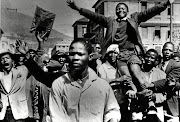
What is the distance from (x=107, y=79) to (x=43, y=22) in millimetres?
5100

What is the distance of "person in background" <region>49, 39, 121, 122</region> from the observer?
3367mm

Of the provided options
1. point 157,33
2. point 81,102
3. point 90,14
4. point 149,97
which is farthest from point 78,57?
point 157,33

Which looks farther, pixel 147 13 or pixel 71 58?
pixel 147 13

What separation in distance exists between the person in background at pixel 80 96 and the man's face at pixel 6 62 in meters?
Result: 2.86

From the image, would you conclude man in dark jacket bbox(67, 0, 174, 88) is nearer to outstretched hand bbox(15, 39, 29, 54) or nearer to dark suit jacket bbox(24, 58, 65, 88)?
dark suit jacket bbox(24, 58, 65, 88)

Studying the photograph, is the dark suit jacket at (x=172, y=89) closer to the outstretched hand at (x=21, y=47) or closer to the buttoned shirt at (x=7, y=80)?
the outstretched hand at (x=21, y=47)

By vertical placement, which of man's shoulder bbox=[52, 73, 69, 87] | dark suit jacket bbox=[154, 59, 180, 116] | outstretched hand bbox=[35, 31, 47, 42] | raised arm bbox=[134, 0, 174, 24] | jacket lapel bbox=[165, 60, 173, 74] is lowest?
dark suit jacket bbox=[154, 59, 180, 116]

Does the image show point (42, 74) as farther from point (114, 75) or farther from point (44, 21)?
point (44, 21)

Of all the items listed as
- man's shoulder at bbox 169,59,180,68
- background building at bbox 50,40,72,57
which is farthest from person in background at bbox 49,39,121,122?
background building at bbox 50,40,72,57

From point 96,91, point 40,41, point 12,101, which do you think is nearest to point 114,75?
point 12,101

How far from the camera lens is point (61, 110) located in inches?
132

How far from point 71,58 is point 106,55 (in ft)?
11.4

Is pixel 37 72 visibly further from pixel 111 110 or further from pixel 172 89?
pixel 111 110

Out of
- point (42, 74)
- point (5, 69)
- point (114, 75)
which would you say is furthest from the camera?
point (114, 75)
